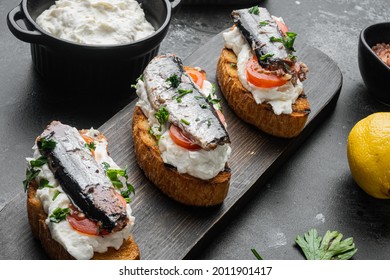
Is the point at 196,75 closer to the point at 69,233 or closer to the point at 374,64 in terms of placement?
the point at 374,64

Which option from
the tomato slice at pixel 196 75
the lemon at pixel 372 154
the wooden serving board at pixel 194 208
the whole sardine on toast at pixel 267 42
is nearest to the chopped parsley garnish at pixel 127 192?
the wooden serving board at pixel 194 208

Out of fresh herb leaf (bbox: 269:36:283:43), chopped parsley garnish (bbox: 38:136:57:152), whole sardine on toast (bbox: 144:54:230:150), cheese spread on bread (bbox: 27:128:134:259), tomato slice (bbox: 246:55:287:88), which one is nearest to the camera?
cheese spread on bread (bbox: 27:128:134:259)

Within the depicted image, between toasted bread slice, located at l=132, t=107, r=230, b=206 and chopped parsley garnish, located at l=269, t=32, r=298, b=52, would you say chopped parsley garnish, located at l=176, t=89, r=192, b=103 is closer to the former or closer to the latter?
toasted bread slice, located at l=132, t=107, r=230, b=206

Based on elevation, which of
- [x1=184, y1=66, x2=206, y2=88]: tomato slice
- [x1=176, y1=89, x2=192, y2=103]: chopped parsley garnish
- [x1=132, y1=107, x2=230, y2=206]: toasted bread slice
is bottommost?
[x1=132, y1=107, x2=230, y2=206]: toasted bread slice

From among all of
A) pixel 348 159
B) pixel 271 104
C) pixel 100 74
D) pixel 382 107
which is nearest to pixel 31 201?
pixel 100 74

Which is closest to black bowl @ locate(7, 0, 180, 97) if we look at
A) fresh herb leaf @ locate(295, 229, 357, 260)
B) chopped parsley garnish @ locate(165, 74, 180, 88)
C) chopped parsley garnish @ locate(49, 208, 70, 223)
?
chopped parsley garnish @ locate(165, 74, 180, 88)

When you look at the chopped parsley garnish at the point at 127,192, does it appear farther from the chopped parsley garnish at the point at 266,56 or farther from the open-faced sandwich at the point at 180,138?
the chopped parsley garnish at the point at 266,56
